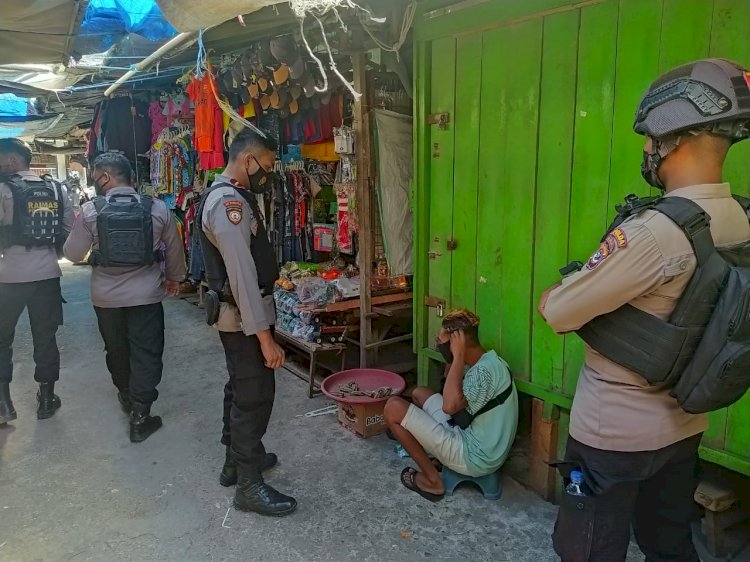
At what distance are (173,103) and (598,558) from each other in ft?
23.1

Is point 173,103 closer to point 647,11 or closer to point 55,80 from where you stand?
point 55,80

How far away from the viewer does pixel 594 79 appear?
2.65 m

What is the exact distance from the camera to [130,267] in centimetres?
377

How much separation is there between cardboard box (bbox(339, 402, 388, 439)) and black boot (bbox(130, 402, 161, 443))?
1.38 meters

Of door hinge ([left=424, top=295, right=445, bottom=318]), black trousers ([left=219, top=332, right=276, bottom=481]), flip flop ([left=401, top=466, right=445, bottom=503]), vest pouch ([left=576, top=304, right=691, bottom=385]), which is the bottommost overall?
flip flop ([left=401, top=466, right=445, bottom=503])

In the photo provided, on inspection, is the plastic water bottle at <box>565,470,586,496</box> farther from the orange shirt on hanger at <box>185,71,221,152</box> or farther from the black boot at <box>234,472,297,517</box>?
the orange shirt on hanger at <box>185,71,221,152</box>

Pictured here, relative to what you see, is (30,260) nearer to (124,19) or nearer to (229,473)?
(124,19)

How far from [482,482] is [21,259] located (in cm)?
357

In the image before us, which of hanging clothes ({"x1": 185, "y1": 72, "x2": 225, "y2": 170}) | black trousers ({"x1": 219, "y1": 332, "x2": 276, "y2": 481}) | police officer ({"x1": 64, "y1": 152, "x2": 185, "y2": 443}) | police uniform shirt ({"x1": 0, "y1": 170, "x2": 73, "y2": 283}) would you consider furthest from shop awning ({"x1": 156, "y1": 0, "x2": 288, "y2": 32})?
hanging clothes ({"x1": 185, "y1": 72, "x2": 225, "y2": 170})

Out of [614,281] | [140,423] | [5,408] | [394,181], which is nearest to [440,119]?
[394,181]

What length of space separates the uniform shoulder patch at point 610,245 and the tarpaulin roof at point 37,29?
289 centimetres

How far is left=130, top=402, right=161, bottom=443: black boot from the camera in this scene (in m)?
3.83

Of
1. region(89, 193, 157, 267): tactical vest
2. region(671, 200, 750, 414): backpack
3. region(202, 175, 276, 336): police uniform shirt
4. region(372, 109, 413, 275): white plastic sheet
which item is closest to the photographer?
region(671, 200, 750, 414): backpack

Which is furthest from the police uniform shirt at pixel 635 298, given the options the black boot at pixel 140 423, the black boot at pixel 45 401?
the black boot at pixel 45 401
